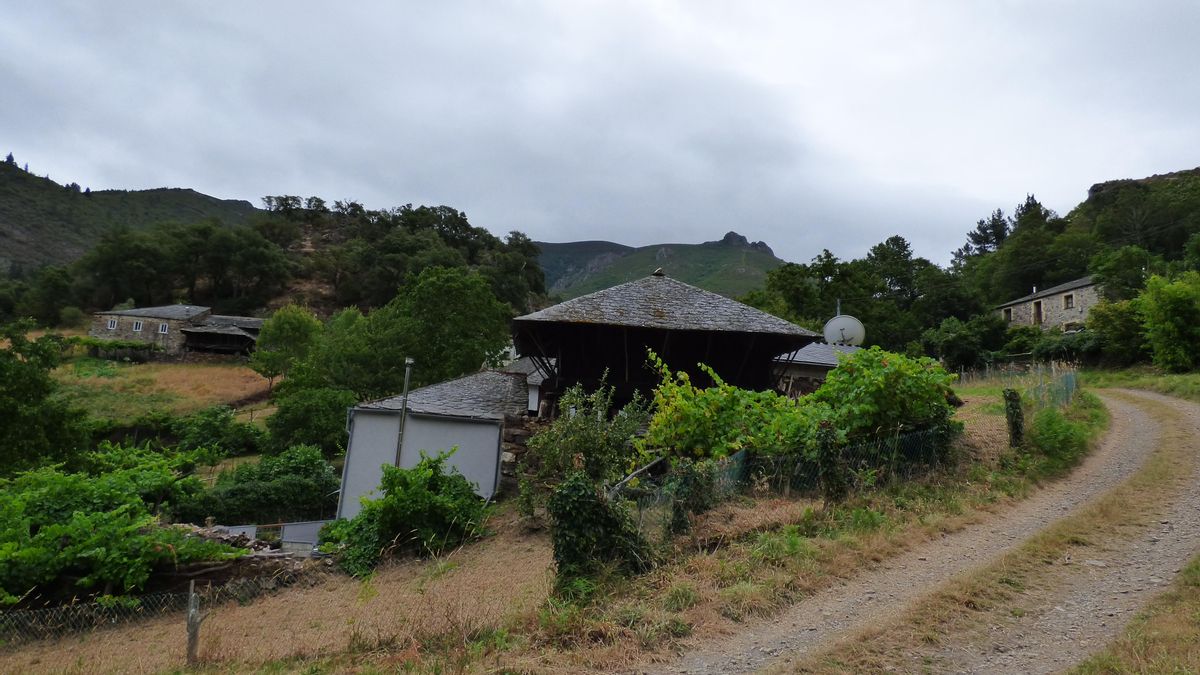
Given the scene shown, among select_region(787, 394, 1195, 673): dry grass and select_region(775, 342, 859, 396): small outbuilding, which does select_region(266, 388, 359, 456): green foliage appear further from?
select_region(787, 394, 1195, 673): dry grass

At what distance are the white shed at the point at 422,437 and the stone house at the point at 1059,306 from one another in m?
38.8

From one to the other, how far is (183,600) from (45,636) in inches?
79.4

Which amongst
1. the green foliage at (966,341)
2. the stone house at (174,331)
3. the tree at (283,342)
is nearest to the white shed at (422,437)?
the tree at (283,342)

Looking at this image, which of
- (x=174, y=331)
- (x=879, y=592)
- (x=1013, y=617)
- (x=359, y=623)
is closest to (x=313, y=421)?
(x=359, y=623)

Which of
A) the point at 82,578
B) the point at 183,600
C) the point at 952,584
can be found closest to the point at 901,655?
the point at 952,584

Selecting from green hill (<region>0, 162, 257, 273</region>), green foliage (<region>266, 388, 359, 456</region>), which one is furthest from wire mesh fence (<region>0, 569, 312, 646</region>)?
green hill (<region>0, 162, 257, 273</region>)

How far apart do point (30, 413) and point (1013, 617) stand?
73.6 ft

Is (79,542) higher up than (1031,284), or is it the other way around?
(1031,284)

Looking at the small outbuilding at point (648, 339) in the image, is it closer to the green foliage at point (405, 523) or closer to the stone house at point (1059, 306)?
the green foliage at point (405, 523)

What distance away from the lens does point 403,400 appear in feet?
58.6

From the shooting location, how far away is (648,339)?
15.1m

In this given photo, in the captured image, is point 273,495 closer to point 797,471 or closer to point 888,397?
point 797,471

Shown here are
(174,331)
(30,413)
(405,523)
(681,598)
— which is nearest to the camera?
(681,598)

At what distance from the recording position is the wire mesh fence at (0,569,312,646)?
995cm
